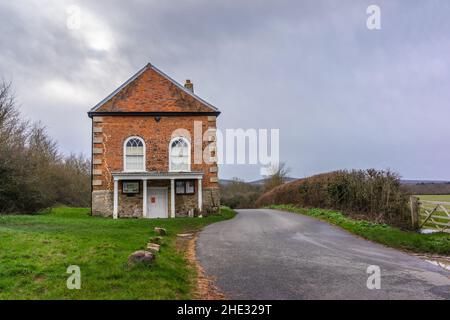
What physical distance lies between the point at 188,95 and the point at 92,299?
20850 mm

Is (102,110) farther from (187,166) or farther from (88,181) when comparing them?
(88,181)

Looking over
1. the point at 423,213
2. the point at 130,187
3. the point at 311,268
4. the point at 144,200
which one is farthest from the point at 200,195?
the point at 311,268

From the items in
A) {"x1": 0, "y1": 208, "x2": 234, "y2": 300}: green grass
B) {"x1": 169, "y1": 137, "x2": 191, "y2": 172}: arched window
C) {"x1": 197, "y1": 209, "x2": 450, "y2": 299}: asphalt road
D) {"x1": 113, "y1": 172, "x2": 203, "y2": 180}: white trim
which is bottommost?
{"x1": 197, "y1": 209, "x2": 450, "y2": 299}: asphalt road

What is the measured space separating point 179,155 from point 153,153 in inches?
66.1

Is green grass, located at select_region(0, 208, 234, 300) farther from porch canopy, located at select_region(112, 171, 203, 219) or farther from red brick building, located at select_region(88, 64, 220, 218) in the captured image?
red brick building, located at select_region(88, 64, 220, 218)

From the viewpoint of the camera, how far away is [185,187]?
24.7 meters

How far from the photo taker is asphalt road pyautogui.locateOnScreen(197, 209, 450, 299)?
712cm

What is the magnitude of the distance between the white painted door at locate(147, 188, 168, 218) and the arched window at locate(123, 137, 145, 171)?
1.72 metres

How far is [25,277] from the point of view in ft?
23.7

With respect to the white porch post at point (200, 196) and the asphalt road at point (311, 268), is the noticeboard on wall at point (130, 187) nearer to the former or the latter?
the white porch post at point (200, 196)

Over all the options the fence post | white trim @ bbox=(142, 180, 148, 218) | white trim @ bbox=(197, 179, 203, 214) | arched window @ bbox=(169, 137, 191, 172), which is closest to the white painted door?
white trim @ bbox=(142, 180, 148, 218)

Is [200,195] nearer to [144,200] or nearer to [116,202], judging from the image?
[144,200]
